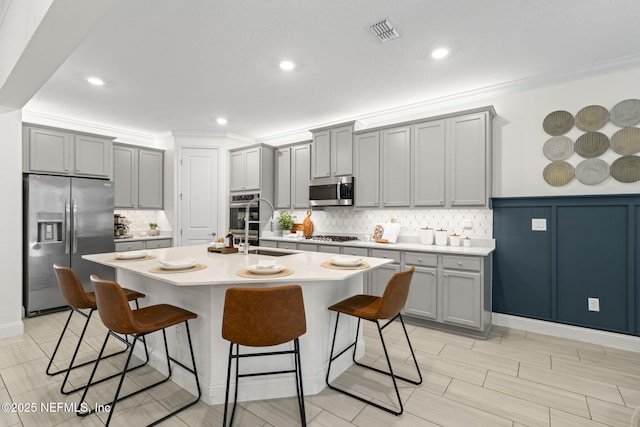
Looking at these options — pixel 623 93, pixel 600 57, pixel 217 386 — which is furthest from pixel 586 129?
pixel 217 386

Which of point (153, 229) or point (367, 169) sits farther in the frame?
point (153, 229)

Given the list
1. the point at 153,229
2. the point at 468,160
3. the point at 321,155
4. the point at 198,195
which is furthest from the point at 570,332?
the point at 153,229

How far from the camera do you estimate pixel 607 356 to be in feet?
9.35

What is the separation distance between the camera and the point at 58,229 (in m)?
4.05

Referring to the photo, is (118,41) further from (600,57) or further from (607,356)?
(607,356)

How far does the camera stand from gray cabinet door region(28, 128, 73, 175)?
13.4 ft

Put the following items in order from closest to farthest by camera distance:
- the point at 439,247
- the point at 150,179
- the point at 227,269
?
the point at 227,269 < the point at 439,247 < the point at 150,179

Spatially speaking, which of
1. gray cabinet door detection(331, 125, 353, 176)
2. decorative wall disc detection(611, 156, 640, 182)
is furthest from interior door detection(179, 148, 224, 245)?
decorative wall disc detection(611, 156, 640, 182)

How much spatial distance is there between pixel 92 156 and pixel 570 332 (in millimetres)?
6402

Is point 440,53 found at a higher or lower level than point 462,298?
higher

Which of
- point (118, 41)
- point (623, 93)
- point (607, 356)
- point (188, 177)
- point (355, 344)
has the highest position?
point (118, 41)

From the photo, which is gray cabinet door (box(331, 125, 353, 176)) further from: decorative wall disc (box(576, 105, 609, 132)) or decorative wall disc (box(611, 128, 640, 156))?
decorative wall disc (box(611, 128, 640, 156))

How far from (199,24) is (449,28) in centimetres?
201

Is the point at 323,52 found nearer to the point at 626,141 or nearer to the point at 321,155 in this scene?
the point at 321,155
